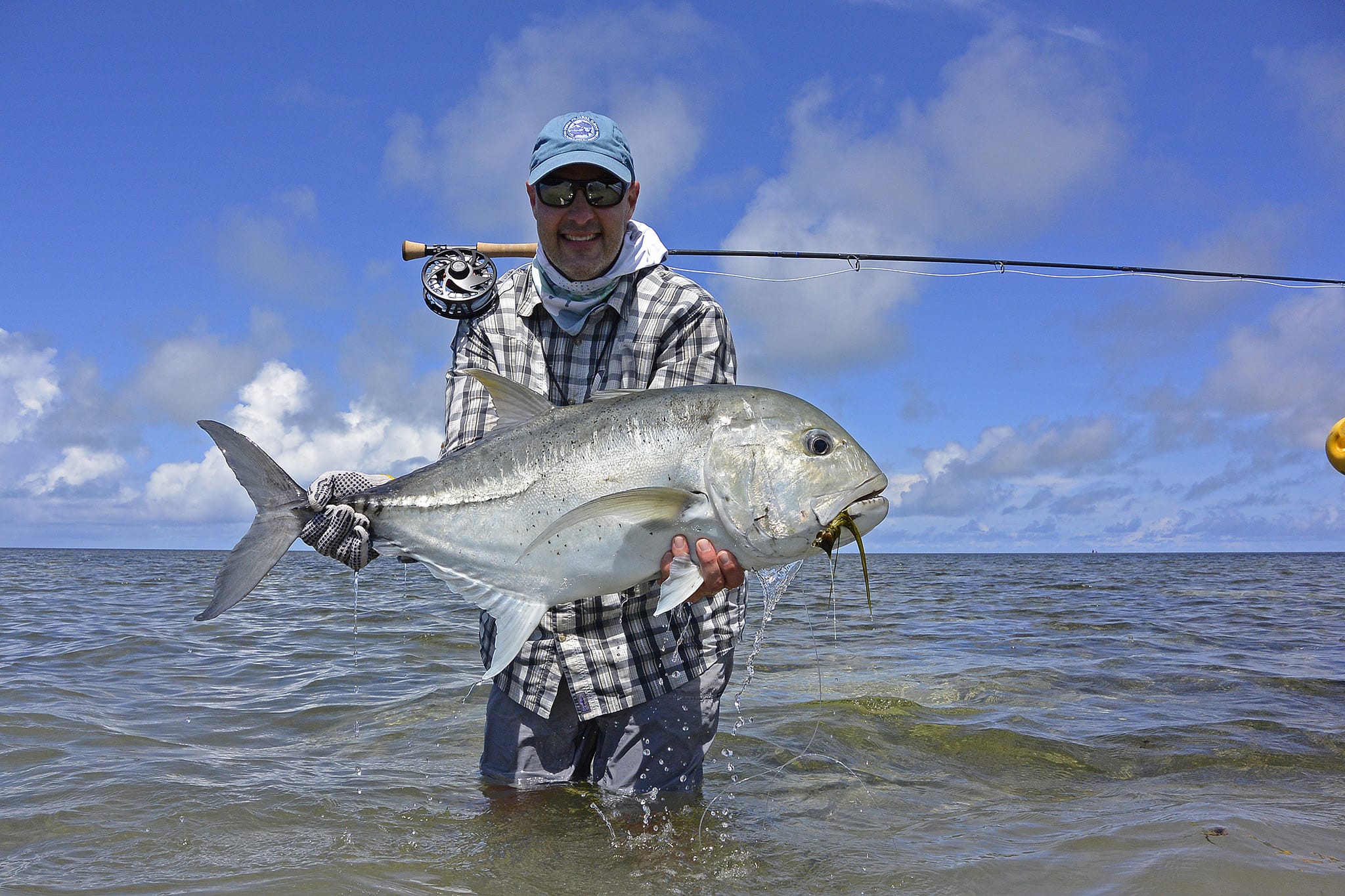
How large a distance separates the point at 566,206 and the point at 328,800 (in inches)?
110

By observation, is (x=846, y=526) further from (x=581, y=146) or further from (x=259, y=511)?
(x=259, y=511)

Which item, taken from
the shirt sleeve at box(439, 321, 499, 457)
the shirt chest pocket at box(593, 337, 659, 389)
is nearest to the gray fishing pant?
the shirt sleeve at box(439, 321, 499, 457)

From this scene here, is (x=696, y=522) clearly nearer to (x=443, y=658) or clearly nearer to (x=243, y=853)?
(x=243, y=853)

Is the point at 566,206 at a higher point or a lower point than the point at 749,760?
higher

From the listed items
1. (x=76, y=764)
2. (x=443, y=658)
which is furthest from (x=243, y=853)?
(x=443, y=658)

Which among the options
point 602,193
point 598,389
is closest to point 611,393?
point 598,389

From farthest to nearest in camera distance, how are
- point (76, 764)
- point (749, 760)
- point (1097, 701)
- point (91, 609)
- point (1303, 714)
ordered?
point (91, 609) < point (1097, 701) < point (1303, 714) < point (749, 760) < point (76, 764)

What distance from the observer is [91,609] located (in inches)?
506

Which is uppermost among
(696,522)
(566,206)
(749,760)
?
(566,206)

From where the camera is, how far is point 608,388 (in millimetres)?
3139

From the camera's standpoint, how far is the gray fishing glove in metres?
2.88

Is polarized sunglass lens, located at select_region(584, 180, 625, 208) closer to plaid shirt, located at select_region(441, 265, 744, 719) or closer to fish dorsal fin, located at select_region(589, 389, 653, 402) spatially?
plaid shirt, located at select_region(441, 265, 744, 719)

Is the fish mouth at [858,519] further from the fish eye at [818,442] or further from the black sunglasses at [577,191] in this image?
the black sunglasses at [577,191]

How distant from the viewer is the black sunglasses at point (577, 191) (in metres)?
3.06
